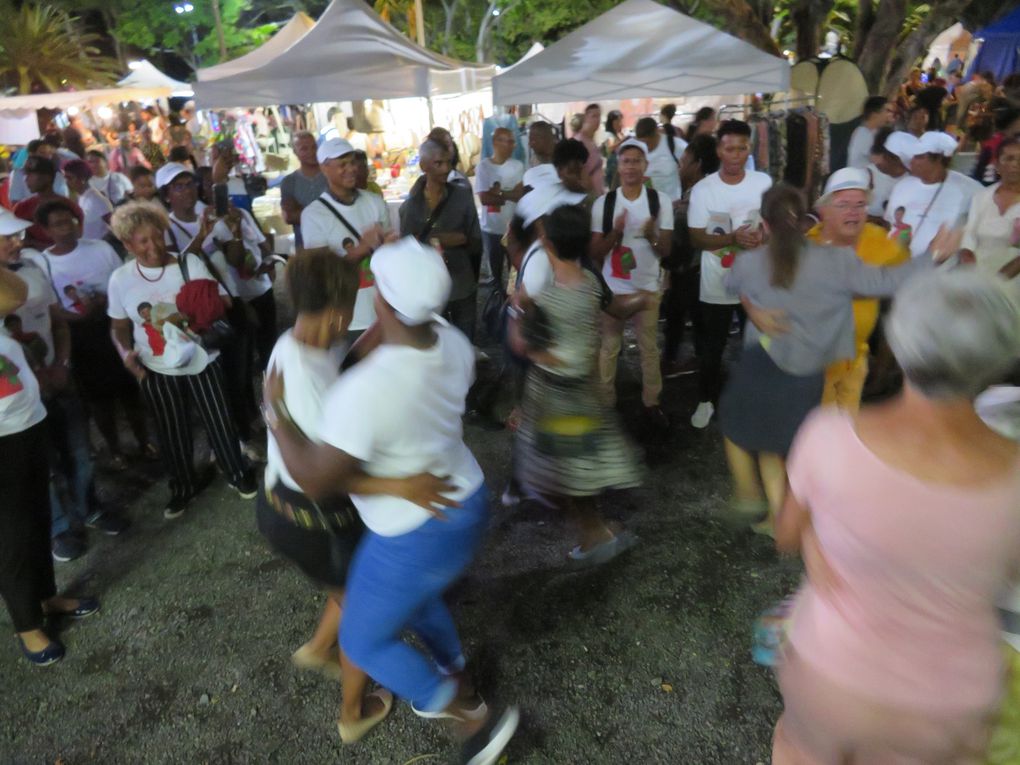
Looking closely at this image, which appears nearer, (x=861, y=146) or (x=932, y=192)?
(x=932, y=192)

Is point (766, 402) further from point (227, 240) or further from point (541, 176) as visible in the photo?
point (227, 240)

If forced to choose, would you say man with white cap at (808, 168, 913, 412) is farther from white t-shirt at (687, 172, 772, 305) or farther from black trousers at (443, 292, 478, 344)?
black trousers at (443, 292, 478, 344)

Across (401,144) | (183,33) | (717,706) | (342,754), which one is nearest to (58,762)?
(342,754)

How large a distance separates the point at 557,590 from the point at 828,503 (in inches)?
82.6

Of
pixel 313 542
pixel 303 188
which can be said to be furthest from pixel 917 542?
pixel 303 188

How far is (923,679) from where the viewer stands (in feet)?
4.62

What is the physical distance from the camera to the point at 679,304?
5629 mm

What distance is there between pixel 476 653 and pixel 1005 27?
77.6 feet

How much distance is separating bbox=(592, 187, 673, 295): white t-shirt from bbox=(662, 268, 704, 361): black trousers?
680mm

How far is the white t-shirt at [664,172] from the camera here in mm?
6941

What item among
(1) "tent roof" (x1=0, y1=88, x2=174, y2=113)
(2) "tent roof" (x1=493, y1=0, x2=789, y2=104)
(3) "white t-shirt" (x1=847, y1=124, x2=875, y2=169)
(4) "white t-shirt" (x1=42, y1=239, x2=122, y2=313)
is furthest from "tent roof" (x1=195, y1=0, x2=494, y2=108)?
(1) "tent roof" (x1=0, y1=88, x2=174, y2=113)

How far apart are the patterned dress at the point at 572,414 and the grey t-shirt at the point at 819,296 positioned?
748 millimetres

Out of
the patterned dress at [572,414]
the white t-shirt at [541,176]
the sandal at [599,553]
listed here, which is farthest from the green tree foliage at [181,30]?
the sandal at [599,553]

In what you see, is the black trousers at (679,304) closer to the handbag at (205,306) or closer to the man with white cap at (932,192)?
the man with white cap at (932,192)
